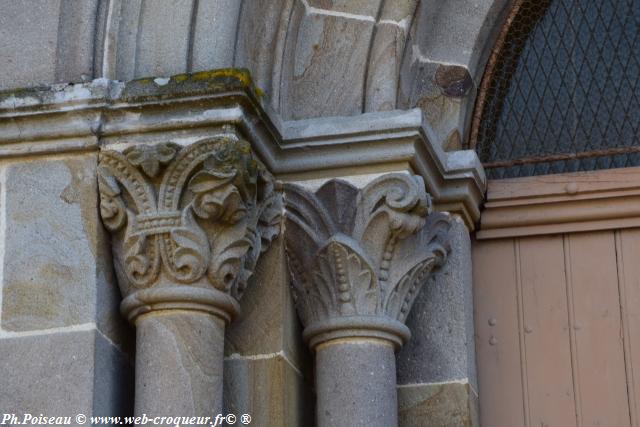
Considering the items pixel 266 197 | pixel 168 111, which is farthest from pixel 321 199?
pixel 168 111

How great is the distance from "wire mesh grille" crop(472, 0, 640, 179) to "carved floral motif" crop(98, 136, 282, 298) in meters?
0.93

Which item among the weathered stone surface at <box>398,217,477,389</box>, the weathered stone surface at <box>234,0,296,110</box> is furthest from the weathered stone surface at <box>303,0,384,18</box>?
the weathered stone surface at <box>398,217,477,389</box>

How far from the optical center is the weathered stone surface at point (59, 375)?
134 inches

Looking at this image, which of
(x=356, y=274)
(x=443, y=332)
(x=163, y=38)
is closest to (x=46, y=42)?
(x=163, y=38)

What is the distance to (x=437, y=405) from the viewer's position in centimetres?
384

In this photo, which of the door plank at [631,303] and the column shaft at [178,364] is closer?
the column shaft at [178,364]

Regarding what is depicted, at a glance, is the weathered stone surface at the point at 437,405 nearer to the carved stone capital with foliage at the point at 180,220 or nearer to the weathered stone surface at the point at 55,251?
the carved stone capital with foliage at the point at 180,220

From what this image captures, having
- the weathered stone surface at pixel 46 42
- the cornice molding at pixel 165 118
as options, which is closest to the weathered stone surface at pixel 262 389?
the cornice molding at pixel 165 118

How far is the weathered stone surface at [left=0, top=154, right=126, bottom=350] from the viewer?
350cm

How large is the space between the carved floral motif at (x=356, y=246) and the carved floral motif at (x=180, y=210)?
9.2 inches

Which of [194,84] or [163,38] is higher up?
[163,38]

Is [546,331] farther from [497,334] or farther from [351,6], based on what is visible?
[351,6]

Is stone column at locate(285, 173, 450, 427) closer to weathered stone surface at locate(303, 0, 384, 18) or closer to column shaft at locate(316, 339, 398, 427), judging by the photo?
column shaft at locate(316, 339, 398, 427)

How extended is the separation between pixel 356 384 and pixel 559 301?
0.69 m
